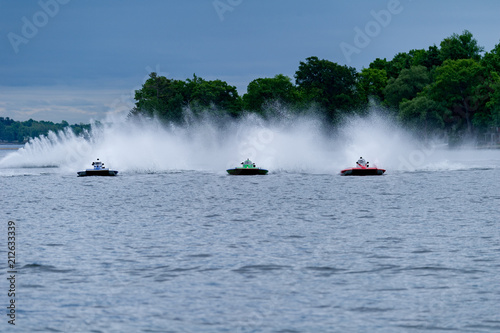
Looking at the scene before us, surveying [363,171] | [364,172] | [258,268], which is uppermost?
[363,171]

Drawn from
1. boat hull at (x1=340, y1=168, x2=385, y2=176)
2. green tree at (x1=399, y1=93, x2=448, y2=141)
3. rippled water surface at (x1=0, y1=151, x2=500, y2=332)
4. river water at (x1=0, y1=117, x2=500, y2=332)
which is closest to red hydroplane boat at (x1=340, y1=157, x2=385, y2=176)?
boat hull at (x1=340, y1=168, x2=385, y2=176)

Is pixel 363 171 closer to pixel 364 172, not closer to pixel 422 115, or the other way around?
pixel 364 172

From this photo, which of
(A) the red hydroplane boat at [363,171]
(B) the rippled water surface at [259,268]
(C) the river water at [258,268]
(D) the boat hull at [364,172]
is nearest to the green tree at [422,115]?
(A) the red hydroplane boat at [363,171]

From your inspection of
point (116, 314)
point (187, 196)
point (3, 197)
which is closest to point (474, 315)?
point (116, 314)

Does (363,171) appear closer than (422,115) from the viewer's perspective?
Yes

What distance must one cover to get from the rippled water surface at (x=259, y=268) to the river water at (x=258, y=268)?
0.20 ft

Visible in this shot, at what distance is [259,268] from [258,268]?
0.13ft

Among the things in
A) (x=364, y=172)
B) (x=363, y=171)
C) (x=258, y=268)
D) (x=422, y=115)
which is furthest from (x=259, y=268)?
(x=422, y=115)

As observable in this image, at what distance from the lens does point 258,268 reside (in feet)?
87.9

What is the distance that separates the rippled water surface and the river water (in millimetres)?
60

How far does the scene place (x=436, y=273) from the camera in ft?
83.1

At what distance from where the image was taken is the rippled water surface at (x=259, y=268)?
19594mm

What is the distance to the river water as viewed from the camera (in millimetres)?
19594

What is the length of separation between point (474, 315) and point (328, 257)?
988 cm
